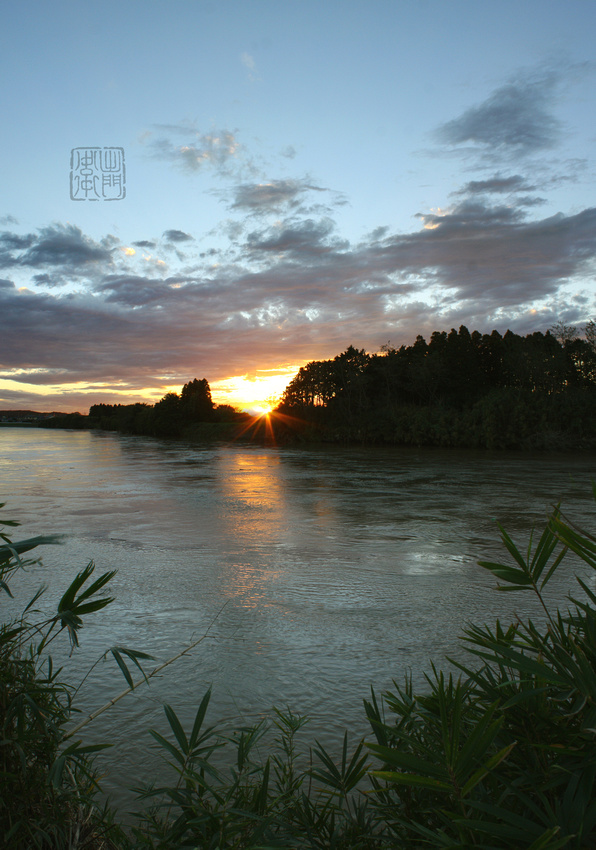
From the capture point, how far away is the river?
347 centimetres

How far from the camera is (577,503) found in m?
11.8

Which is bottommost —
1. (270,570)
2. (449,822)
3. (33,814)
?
(270,570)

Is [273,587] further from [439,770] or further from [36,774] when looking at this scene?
[439,770]

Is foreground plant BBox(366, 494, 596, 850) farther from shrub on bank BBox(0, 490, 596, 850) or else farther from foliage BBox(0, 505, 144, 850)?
foliage BBox(0, 505, 144, 850)

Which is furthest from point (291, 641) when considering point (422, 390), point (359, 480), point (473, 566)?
point (422, 390)

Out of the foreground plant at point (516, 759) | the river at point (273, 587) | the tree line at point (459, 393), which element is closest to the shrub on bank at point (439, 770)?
the foreground plant at point (516, 759)

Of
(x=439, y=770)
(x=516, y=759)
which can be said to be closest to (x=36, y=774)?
(x=439, y=770)

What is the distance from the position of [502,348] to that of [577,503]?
43.9 metres

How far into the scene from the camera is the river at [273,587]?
11.4 ft

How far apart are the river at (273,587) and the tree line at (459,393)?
2257cm

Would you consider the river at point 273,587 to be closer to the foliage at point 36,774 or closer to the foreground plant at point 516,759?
the foreground plant at point 516,759

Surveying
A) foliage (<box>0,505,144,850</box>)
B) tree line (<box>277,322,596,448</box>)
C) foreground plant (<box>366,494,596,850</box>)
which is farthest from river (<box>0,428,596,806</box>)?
tree line (<box>277,322,596,448</box>)

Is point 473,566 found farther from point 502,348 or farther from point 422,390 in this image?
point 502,348

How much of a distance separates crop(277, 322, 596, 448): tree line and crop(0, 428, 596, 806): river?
22.6 meters
